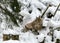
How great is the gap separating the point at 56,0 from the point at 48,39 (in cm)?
78

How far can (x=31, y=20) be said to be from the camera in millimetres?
2848

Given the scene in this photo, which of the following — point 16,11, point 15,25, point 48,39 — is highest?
point 16,11

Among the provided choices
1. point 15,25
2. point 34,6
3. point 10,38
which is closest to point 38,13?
point 34,6

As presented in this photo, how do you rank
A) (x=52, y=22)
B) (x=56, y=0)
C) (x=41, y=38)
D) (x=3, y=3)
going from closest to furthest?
(x=41, y=38), (x=52, y=22), (x=3, y=3), (x=56, y=0)

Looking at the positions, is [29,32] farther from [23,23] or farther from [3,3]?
[3,3]

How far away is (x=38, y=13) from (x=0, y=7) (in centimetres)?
50

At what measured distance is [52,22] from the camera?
2805 millimetres

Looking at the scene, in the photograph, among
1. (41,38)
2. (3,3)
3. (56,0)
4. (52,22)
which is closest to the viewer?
(41,38)

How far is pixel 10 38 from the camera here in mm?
2609

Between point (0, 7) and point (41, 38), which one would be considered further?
point (0, 7)

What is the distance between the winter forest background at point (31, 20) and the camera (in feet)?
8.68

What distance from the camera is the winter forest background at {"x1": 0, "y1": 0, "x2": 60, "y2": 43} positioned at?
2.64 m

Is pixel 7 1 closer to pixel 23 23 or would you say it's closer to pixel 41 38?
pixel 23 23

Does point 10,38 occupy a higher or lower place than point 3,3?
lower
